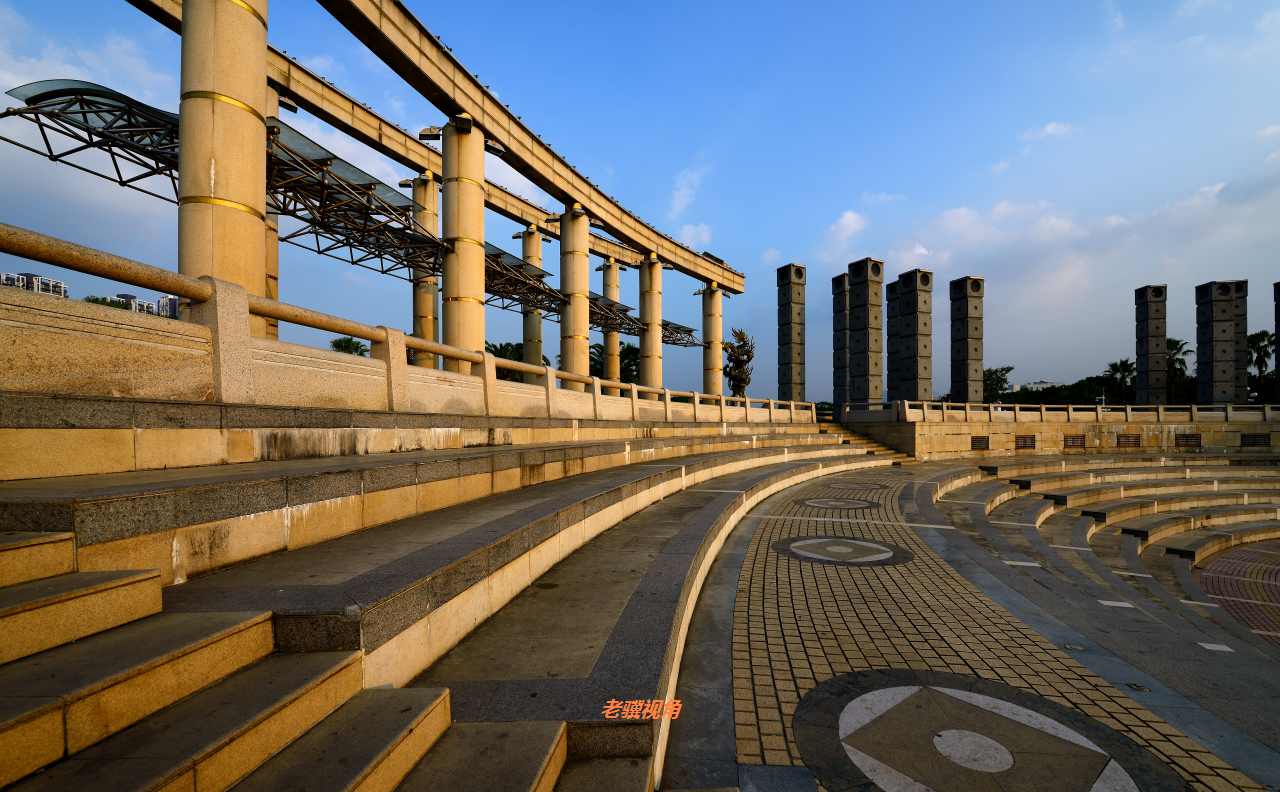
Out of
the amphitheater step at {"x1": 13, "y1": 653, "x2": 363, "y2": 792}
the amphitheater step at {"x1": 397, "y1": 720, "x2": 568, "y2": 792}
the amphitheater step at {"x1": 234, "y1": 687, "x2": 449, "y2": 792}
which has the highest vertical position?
the amphitheater step at {"x1": 13, "y1": 653, "x2": 363, "y2": 792}

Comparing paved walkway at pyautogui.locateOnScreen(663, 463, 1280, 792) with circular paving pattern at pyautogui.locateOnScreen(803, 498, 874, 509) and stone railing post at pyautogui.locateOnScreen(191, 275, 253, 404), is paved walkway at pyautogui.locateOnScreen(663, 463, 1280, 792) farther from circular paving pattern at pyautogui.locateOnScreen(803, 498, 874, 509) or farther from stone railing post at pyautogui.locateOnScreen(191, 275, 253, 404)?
stone railing post at pyautogui.locateOnScreen(191, 275, 253, 404)

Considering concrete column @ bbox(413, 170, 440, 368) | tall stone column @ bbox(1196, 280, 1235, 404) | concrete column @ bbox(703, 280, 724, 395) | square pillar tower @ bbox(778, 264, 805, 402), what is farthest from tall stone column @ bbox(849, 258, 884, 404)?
concrete column @ bbox(413, 170, 440, 368)

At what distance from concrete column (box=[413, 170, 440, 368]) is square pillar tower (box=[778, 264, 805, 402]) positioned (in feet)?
67.5

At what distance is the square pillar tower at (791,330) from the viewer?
102ft

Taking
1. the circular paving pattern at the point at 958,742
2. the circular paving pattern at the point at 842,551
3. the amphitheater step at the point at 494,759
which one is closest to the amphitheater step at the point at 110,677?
the amphitheater step at the point at 494,759

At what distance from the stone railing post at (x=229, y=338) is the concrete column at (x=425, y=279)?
1199cm

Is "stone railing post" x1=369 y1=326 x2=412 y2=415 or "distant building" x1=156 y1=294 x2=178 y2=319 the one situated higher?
"distant building" x1=156 y1=294 x2=178 y2=319

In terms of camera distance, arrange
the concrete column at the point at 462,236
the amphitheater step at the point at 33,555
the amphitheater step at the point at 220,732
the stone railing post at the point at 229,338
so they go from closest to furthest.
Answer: the amphitheater step at the point at 220,732 < the amphitheater step at the point at 33,555 < the stone railing post at the point at 229,338 < the concrete column at the point at 462,236

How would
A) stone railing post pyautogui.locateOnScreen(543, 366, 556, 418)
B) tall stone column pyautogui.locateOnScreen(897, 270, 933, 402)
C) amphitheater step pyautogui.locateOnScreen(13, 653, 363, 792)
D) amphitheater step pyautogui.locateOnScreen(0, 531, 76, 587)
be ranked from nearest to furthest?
amphitheater step pyautogui.locateOnScreen(13, 653, 363, 792) < amphitheater step pyautogui.locateOnScreen(0, 531, 76, 587) < stone railing post pyautogui.locateOnScreen(543, 366, 556, 418) < tall stone column pyautogui.locateOnScreen(897, 270, 933, 402)

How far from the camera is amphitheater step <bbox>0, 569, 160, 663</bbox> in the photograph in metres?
1.76

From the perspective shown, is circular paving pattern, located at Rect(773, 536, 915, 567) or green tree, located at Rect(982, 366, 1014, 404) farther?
green tree, located at Rect(982, 366, 1014, 404)

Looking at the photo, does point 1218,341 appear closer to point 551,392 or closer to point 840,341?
point 840,341

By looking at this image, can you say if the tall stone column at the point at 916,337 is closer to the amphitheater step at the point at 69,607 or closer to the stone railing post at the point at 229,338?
the stone railing post at the point at 229,338

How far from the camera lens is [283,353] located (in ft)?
17.1
